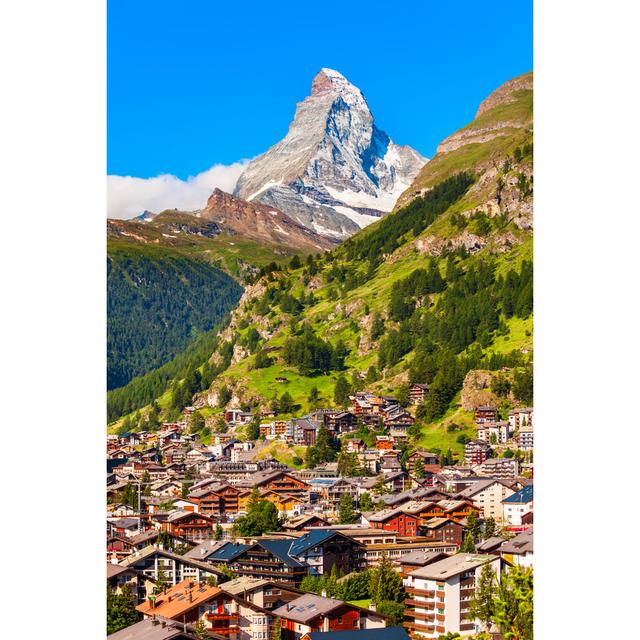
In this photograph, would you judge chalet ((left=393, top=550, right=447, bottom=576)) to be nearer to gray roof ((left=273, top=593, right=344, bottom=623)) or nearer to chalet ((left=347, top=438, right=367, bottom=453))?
gray roof ((left=273, top=593, right=344, bottom=623))

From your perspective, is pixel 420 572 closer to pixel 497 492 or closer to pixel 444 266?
pixel 497 492

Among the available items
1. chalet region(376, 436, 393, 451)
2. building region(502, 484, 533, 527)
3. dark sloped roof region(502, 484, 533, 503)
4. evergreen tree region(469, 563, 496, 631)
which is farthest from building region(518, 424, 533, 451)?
evergreen tree region(469, 563, 496, 631)

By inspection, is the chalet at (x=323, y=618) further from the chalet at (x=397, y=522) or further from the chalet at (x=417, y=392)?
the chalet at (x=417, y=392)

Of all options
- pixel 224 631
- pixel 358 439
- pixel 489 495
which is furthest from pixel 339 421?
pixel 224 631

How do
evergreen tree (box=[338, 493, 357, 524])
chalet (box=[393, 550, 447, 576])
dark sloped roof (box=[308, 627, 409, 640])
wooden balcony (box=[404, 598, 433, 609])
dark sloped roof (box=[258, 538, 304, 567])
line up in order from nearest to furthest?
1. dark sloped roof (box=[308, 627, 409, 640])
2. wooden balcony (box=[404, 598, 433, 609])
3. chalet (box=[393, 550, 447, 576])
4. dark sloped roof (box=[258, 538, 304, 567])
5. evergreen tree (box=[338, 493, 357, 524])

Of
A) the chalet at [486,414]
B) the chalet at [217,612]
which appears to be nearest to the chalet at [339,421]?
the chalet at [486,414]

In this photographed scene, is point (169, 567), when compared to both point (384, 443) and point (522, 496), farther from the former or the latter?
point (384, 443)
